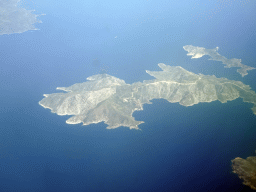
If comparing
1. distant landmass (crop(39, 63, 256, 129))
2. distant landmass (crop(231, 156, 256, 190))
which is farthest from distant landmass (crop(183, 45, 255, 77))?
distant landmass (crop(231, 156, 256, 190))

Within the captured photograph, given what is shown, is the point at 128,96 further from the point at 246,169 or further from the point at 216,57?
the point at 216,57

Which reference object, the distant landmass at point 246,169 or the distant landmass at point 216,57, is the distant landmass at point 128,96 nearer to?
the distant landmass at point 216,57

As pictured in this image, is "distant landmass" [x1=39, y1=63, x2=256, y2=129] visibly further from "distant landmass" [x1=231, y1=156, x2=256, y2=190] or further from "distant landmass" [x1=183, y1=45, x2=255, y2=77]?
"distant landmass" [x1=231, y1=156, x2=256, y2=190]

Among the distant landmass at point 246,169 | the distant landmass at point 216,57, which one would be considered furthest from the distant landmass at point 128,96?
the distant landmass at point 246,169

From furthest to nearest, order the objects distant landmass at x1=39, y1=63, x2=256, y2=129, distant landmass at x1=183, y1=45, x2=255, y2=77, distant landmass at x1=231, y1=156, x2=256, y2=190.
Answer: distant landmass at x1=183, y1=45, x2=255, y2=77
distant landmass at x1=39, y1=63, x2=256, y2=129
distant landmass at x1=231, y1=156, x2=256, y2=190

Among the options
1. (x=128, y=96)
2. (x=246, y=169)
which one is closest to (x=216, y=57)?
(x=128, y=96)

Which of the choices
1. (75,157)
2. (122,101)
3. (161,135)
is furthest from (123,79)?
(75,157)
